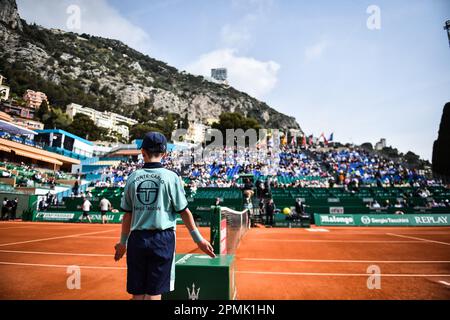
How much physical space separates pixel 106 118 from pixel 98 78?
35.4 metres

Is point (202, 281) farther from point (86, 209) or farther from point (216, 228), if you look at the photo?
point (86, 209)

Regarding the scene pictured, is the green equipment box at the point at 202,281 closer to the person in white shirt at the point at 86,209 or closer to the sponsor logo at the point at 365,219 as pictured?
the person in white shirt at the point at 86,209

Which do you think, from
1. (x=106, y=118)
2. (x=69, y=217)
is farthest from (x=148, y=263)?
(x=106, y=118)

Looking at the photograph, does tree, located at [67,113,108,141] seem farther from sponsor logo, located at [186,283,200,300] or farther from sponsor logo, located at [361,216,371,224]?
sponsor logo, located at [186,283,200,300]

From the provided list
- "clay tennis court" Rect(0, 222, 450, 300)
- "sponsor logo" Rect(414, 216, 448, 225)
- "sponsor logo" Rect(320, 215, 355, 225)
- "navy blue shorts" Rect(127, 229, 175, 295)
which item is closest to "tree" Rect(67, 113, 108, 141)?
"sponsor logo" Rect(320, 215, 355, 225)

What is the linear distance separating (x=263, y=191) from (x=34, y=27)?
189583mm

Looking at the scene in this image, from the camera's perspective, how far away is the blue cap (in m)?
2.70

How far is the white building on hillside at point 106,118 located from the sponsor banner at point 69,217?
104 meters

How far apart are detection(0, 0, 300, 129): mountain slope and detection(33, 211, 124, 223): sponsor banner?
370 ft

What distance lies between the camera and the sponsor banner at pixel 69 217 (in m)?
22.3

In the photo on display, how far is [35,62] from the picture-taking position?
4845 inches

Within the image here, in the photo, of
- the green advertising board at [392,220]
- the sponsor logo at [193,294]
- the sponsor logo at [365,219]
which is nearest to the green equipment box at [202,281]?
the sponsor logo at [193,294]

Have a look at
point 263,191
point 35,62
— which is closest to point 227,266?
point 263,191
